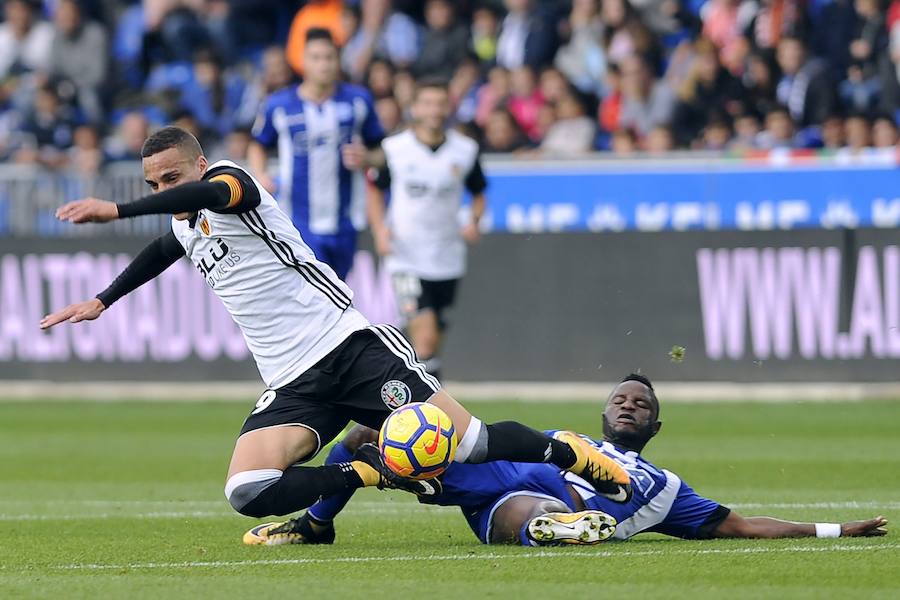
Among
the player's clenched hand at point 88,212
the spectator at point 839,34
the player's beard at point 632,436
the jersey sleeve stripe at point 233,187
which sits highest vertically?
the spectator at point 839,34

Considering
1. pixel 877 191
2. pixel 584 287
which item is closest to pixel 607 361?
pixel 584 287

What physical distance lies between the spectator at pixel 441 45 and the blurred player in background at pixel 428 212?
6.71 meters

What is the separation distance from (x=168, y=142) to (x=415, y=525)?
92.4 inches

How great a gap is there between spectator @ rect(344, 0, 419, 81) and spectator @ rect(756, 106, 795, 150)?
518 cm

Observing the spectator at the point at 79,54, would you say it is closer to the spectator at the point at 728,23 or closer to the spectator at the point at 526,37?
the spectator at the point at 526,37

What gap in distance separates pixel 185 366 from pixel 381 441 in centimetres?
1028

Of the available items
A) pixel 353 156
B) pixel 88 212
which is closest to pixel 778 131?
pixel 353 156

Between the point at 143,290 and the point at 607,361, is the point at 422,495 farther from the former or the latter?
the point at 143,290

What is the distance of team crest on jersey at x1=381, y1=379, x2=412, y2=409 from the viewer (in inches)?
297

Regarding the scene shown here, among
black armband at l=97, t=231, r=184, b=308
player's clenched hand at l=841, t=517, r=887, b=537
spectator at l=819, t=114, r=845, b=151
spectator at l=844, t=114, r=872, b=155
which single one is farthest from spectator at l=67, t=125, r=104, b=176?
player's clenched hand at l=841, t=517, r=887, b=537

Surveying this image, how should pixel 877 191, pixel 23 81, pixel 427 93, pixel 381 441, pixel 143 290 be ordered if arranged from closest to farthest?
pixel 381 441, pixel 427 93, pixel 877 191, pixel 143 290, pixel 23 81

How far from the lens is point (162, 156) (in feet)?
24.4

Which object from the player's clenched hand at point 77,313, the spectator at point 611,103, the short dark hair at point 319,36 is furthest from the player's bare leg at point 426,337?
the spectator at point 611,103

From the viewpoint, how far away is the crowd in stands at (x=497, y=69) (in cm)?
1791
